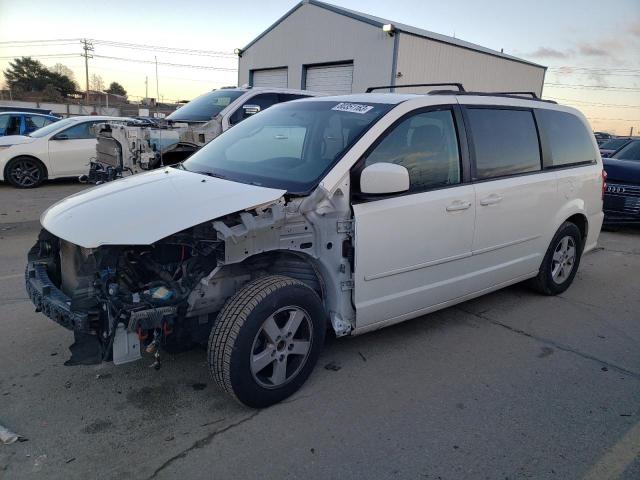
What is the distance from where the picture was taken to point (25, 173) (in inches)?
428

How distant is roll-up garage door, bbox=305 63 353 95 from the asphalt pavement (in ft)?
57.1

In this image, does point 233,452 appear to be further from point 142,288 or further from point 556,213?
point 556,213

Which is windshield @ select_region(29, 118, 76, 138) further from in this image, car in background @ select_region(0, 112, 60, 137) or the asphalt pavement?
the asphalt pavement

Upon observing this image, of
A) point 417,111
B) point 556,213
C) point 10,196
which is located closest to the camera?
point 417,111

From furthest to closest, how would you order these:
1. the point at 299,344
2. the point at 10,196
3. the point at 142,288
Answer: the point at 10,196 → the point at 299,344 → the point at 142,288

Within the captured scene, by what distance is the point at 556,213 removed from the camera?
474cm

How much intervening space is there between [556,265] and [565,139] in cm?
126

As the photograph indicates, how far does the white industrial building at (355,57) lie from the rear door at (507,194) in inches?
590

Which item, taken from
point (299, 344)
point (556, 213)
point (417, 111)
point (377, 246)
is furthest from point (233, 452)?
point (556, 213)

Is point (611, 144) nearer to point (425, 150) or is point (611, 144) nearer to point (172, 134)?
point (172, 134)

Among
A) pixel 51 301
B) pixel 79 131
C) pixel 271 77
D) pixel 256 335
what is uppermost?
pixel 271 77

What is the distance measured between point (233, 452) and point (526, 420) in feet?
5.57

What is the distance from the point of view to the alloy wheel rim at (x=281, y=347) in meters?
2.88

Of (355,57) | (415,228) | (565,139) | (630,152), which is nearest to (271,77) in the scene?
(355,57)
